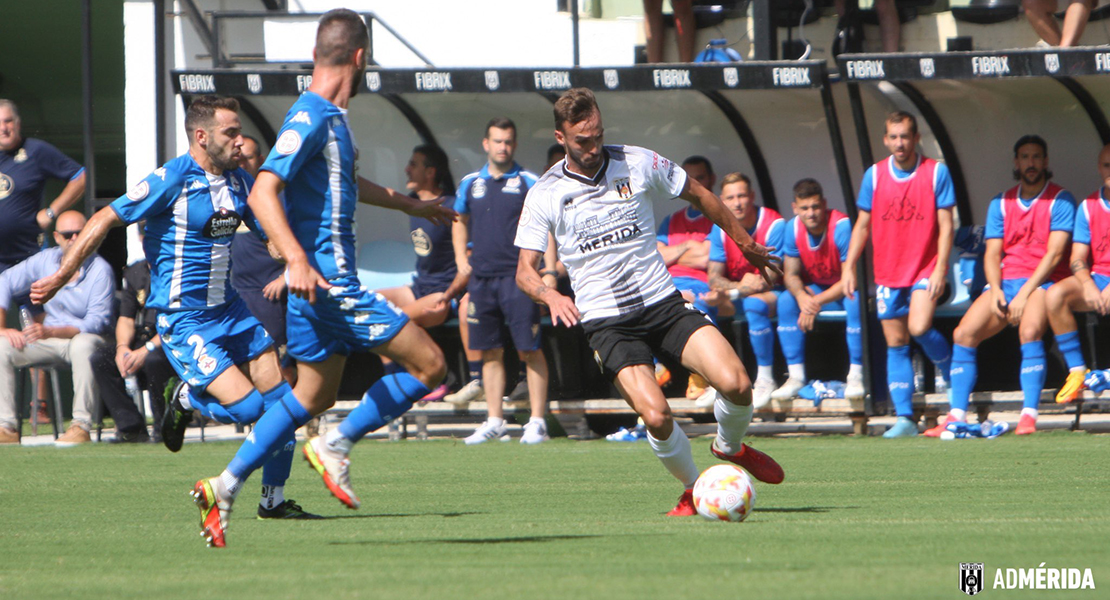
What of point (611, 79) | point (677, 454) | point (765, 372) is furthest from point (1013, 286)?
point (677, 454)

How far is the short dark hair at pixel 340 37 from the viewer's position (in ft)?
18.2

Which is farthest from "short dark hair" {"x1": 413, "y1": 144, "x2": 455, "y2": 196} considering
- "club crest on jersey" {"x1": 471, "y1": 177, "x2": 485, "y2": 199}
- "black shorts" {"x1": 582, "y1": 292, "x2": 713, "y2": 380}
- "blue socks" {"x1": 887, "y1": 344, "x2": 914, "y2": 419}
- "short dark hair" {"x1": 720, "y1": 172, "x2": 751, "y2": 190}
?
"black shorts" {"x1": 582, "y1": 292, "x2": 713, "y2": 380}

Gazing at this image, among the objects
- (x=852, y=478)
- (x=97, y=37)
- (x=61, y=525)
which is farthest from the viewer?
(x=97, y=37)

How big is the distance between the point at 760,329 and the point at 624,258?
471 centimetres

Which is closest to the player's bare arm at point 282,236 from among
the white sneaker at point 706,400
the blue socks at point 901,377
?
the white sneaker at point 706,400

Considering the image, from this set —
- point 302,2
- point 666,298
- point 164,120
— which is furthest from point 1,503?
point 302,2

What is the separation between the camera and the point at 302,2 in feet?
46.2

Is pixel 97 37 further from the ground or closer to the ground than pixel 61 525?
further from the ground

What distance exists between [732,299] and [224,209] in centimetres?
498

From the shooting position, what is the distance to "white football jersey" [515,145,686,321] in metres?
6.25

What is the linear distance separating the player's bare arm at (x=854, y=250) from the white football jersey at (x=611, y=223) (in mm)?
4401

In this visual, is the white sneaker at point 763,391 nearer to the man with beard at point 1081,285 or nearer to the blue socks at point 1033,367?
the blue socks at point 1033,367

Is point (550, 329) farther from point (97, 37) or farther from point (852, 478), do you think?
point (97, 37)

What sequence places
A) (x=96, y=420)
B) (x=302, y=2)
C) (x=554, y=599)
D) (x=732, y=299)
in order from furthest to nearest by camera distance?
(x=302, y=2) < (x=96, y=420) < (x=732, y=299) < (x=554, y=599)
